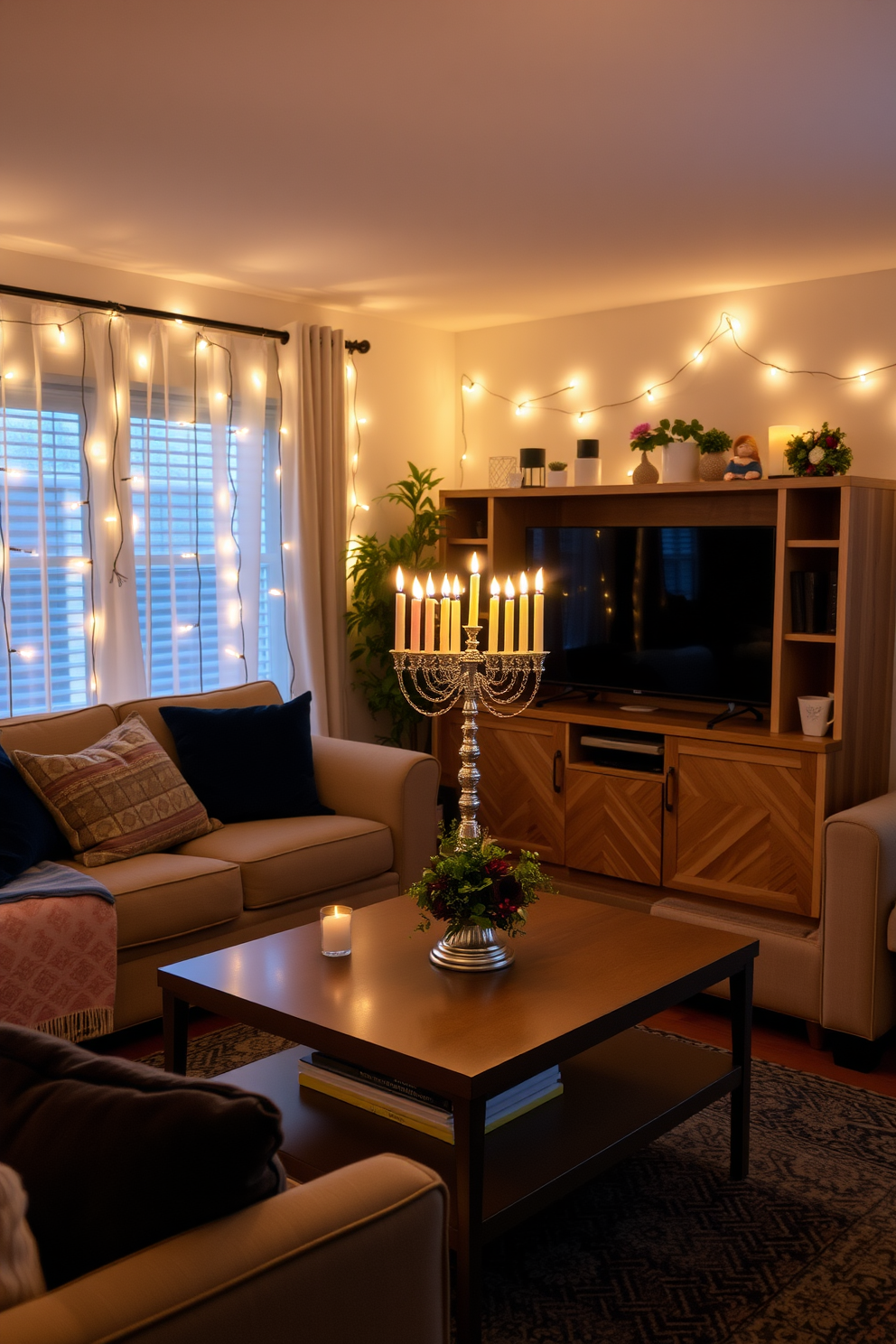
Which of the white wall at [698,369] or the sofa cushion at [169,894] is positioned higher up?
the white wall at [698,369]

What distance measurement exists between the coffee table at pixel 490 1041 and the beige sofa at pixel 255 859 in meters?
0.67

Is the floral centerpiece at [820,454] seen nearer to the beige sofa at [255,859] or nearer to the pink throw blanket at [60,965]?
the beige sofa at [255,859]

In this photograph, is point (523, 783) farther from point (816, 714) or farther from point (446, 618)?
point (446, 618)

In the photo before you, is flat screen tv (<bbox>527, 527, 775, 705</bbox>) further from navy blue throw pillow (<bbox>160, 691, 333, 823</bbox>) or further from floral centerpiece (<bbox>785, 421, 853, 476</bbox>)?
navy blue throw pillow (<bbox>160, 691, 333, 823</bbox>)

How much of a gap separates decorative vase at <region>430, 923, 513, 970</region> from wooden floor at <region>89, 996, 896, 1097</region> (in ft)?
3.26

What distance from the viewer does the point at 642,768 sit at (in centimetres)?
457

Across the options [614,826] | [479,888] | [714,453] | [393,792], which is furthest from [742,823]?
[479,888]

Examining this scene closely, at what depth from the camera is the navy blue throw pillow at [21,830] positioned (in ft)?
10.7

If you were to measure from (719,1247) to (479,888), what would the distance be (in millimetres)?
888

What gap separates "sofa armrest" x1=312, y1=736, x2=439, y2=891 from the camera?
13.5 feet

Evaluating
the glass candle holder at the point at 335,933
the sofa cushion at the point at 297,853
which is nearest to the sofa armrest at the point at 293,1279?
the glass candle holder at the point at 335,933

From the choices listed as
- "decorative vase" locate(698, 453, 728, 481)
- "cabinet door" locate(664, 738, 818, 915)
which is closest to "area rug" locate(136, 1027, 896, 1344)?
"cabinet door" locate(664, 738, 818, 915)

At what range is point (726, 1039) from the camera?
351 cm

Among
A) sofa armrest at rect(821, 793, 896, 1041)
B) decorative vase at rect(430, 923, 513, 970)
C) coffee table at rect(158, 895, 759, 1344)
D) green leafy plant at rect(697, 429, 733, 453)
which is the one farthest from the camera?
green leafy plant at rect(697, 429, 733, 453)
